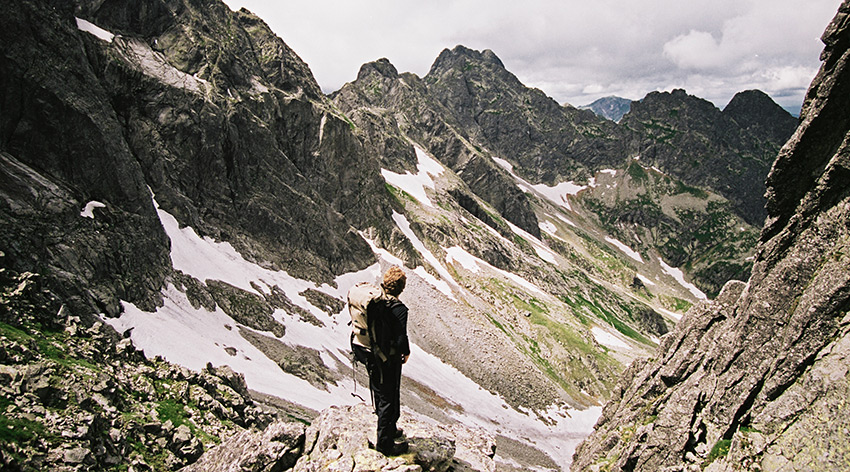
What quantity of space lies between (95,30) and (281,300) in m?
38.8

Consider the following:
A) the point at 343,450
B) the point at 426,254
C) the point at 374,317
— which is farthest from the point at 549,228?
the point at 374,317

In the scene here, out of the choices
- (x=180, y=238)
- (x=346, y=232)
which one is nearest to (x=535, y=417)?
(x=346, y=232)

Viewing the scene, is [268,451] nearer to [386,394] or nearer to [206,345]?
[386,394]

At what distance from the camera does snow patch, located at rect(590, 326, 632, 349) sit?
287 ft

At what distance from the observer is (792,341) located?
12156 millimetres

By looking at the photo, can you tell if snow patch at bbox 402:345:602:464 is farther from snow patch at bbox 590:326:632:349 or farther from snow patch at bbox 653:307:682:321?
snow patch at bbox 653:307:682:321

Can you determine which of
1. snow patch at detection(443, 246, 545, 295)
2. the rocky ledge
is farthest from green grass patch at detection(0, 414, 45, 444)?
snow patch at detection(443, 246, 545, 295)

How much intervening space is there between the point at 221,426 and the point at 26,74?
112 ft

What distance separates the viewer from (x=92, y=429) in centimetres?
1398

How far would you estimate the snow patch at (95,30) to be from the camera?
47.2 m

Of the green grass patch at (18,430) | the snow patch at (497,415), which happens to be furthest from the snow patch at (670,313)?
the green grass patch at (18,430)

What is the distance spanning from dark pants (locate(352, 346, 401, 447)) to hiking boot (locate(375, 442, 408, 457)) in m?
0.05

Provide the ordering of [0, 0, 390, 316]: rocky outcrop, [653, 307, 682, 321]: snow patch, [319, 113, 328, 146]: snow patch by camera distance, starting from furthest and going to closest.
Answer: [653, 307, 682, 321]: snow patch
[319, 113, 328, 146]: snow patch
[0, 0, 390, 316]: rocky outcrop

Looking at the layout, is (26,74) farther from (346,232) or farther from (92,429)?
(346,232)
